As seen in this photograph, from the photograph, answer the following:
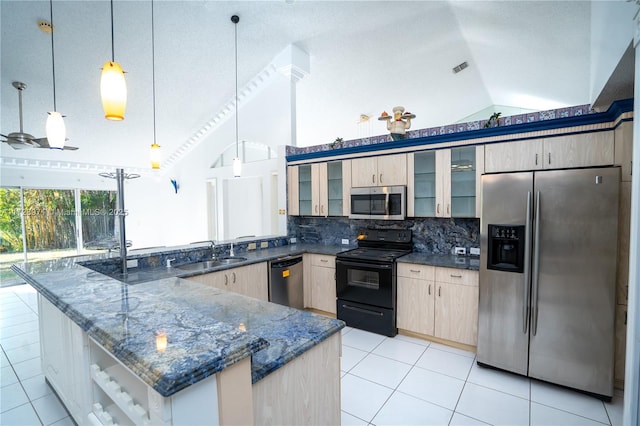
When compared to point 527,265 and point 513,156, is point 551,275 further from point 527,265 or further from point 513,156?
point 513,156

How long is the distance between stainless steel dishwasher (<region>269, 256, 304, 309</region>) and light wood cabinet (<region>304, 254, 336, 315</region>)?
0.11 m

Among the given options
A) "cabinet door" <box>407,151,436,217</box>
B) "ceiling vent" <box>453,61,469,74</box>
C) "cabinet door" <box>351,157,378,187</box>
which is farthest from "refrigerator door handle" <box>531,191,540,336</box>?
"ceiling vent" <box>453,61,469,74</box>

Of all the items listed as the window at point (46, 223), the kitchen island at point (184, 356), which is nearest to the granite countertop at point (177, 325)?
the kitchen island at point (184, 356)

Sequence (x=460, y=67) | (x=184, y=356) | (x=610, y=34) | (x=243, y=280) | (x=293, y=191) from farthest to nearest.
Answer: (x=460, y=67) → (x=293, y=191) → (x=243, y=280) → (x=610, y=34) → (x=184, y=356)

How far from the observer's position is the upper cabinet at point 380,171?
3.57 m

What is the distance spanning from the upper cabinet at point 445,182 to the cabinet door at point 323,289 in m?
1.26

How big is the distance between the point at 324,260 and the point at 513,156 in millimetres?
2339

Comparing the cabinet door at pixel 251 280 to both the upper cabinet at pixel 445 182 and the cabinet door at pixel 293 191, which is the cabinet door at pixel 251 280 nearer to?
the cabinet door at pixel 293 191

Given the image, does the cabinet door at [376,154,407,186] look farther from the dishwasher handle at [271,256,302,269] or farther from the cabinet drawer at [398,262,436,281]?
the dishwasher handle at [271,256,302,269]

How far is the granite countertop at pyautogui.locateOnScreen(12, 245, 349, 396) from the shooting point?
813 millimetres

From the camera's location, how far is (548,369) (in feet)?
7.78

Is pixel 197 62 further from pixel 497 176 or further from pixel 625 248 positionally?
pixel 625 248

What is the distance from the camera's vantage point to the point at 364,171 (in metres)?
3.84

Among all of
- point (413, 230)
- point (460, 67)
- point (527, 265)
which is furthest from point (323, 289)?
point (460, 67)
